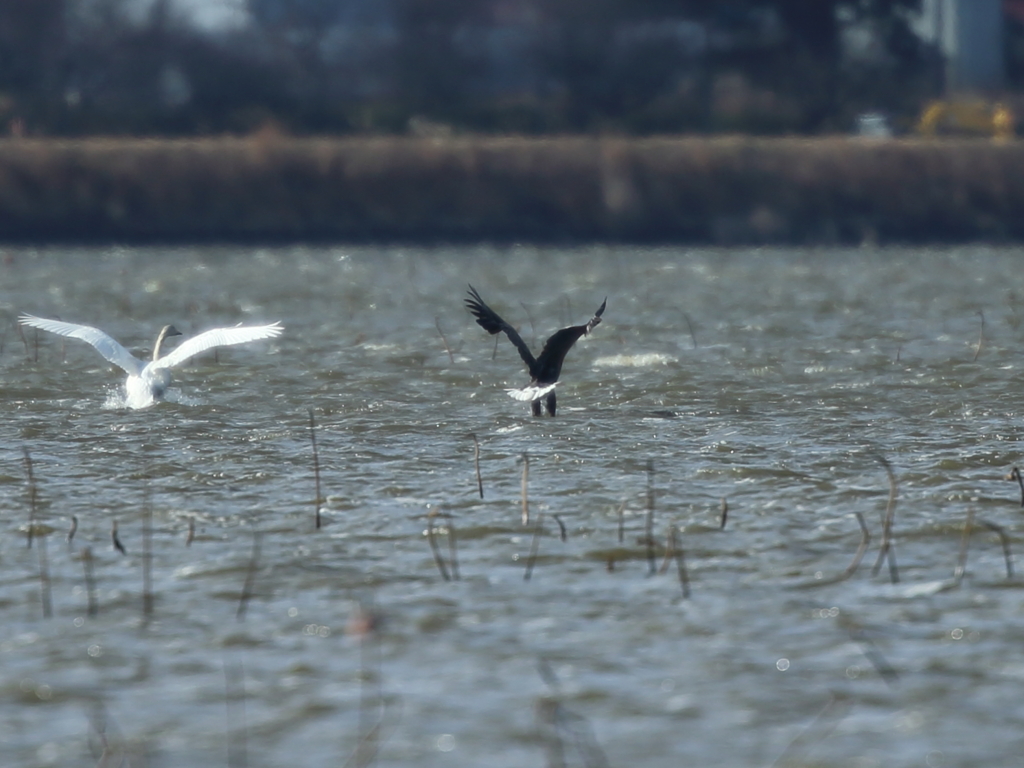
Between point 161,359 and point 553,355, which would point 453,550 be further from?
point 161,359

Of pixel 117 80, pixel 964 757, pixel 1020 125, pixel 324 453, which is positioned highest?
pixel 117 80

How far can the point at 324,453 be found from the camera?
922 centimetres

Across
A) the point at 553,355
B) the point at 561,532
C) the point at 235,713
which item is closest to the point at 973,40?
the point at 553,355

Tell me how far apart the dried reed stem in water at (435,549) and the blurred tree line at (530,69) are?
38.0 meters

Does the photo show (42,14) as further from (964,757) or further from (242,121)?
(964,757)

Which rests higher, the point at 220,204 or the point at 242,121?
the point at 242,121

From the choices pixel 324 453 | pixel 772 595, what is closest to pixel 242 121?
pixel 324 453

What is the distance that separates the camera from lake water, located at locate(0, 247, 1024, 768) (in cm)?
476

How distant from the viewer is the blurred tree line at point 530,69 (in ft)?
153

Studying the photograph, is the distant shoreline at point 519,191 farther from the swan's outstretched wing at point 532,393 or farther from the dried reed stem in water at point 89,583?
the dried reed stem in water at point 89,583

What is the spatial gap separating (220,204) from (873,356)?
22.2 m

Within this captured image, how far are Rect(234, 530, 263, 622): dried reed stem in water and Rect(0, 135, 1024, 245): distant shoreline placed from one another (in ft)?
90.5

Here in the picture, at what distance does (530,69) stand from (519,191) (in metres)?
20.9

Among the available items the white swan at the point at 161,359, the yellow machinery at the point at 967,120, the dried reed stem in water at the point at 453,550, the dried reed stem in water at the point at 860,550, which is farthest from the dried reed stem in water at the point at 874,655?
the yellow machinery at the point at 967,120
